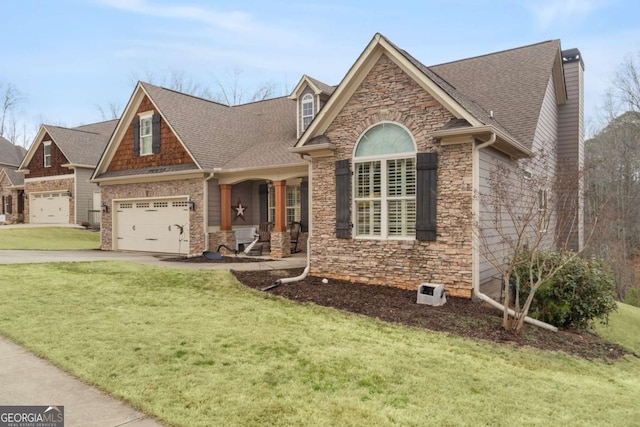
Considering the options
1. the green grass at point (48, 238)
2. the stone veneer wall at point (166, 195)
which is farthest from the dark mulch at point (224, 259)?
the green grass at point (48, 238)

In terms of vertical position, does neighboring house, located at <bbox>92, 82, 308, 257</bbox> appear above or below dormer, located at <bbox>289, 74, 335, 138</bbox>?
below

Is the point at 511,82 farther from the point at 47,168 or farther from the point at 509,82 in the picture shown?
the point at 47,168

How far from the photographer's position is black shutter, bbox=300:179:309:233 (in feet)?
48.2

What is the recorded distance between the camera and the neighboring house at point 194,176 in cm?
1459

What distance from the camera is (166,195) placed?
15.8 meters

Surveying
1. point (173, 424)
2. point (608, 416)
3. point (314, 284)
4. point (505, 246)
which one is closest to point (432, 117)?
point (505, 246)

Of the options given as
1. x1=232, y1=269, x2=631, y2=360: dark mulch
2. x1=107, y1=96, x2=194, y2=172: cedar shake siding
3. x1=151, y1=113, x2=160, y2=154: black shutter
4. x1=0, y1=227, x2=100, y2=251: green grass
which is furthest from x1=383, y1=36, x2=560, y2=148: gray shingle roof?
x1=0, y1=227, x2=100, y2=251: green grass

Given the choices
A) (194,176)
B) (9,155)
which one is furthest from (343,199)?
(9,155)

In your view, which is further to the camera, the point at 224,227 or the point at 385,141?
the point at 224,227

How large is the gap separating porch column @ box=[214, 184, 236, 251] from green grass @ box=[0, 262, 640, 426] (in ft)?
22.8

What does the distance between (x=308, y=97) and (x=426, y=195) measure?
7633 mm

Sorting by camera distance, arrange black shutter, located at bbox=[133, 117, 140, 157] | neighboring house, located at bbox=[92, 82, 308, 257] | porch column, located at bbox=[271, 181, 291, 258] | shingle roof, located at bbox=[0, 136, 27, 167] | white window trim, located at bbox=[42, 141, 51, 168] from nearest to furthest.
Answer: porch column, located at bbox=[271, 181, 291, 258]
neighboring house, located at bbox=[92, 82, 308, 257]
black shutter, located at bbox=[133, 117, 140, 157]
white window trim, located at bbox=[42, 141, 51, 168]
shingle roof, located at bbox=[0, 136, 27, 167]

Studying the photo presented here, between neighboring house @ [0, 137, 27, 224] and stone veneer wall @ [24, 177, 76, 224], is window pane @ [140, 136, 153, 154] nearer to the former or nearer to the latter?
stone veneer wall @ [24, 177, 76, 224]

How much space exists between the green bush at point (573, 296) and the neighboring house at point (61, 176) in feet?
76.6
